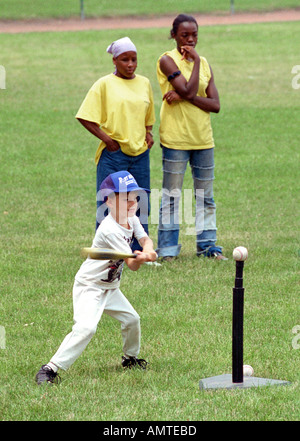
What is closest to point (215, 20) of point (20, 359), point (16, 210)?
point (16, 210)

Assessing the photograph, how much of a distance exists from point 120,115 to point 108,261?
265 cm

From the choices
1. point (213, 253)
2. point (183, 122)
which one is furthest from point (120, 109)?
point (213, 253)

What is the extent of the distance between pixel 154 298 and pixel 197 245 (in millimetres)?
1574

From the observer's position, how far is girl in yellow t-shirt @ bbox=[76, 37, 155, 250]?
763 cm

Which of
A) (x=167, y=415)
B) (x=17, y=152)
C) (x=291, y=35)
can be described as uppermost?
(x=291, y=35)

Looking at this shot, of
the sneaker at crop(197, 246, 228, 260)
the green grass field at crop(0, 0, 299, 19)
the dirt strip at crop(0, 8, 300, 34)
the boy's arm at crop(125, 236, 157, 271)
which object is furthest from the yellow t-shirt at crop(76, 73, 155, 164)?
the green grass field at crop(0, 0, 299, 19)

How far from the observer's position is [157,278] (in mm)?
7609

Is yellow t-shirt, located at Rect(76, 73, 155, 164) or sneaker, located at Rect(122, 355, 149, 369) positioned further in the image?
yellow t-shirt, located at Rect(76, 73, 155, 164)

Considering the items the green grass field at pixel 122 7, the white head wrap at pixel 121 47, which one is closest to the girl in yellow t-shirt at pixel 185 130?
the white head wrap at pixel 121 47

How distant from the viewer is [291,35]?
80.1ft

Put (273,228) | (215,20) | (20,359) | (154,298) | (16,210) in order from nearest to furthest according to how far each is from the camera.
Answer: (20,359), (154,298), (273,228), (16,210), (215,20)

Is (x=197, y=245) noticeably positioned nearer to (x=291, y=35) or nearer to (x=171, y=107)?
(x=171, y=107)

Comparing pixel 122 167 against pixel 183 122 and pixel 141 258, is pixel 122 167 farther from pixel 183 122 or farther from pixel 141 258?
pixel 141 258

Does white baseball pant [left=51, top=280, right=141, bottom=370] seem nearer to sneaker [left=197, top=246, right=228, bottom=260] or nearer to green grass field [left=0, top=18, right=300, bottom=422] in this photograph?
green grass field [left=0, top=18, right=300, bottom=422]
